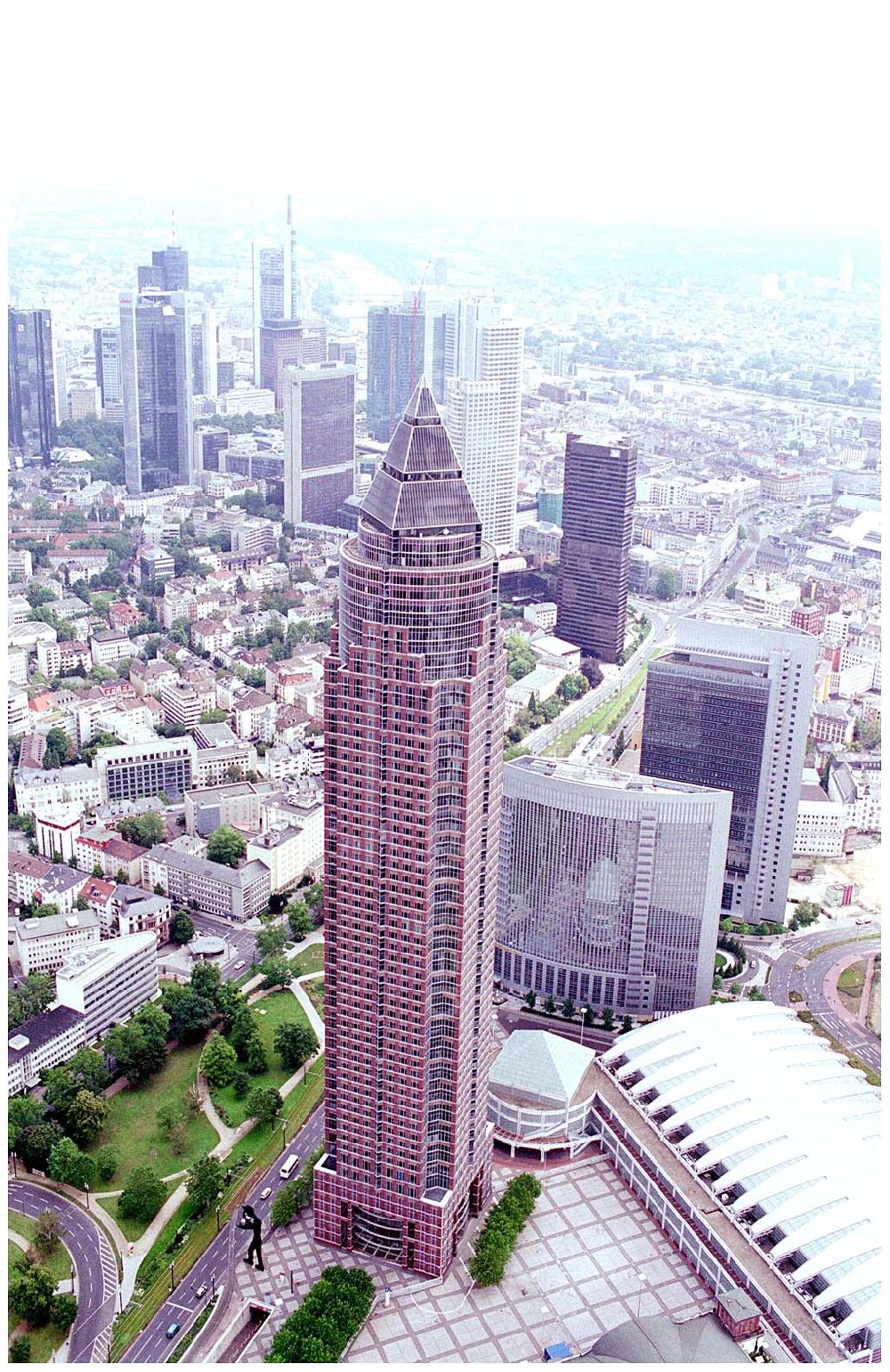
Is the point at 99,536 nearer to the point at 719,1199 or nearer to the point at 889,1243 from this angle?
the point at 719,1199

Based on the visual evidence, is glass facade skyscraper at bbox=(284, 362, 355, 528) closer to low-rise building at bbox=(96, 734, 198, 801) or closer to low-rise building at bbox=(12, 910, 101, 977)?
low-rise building at bbox=(96, 734, 198, 801)

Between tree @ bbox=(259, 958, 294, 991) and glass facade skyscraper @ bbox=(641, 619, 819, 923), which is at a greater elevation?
glass facade skyscraper @ bbox=(641, 619, 819, 923)

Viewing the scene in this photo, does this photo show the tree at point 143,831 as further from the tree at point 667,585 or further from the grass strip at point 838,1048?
the tree at point 667,585

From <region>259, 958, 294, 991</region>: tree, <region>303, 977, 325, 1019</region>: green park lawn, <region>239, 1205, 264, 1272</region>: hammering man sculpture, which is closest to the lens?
<region>239, 1205, 264, 1272</region>: hammering man sculpture

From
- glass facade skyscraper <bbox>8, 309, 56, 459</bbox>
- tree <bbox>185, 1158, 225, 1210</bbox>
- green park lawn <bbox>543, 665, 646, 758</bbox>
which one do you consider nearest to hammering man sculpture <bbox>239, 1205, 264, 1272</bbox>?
tree <bbox>185, 1158, 225, 1210</bbox>

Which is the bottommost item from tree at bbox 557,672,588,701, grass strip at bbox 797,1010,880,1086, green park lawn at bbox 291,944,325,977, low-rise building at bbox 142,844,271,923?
grass strip at bbox 797,1010,880,1086

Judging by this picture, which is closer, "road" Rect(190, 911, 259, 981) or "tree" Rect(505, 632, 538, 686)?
"road" Rect(190, 911, 259, 981)

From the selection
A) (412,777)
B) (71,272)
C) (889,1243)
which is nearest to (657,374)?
(71,272)
